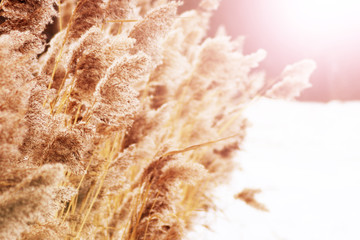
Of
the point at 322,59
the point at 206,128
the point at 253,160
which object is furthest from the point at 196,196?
the point at 322,59

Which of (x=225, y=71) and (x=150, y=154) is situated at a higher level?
(x=225, y=71)

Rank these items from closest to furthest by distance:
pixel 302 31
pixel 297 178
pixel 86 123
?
pixel 86 123 < pixel 297 178 < pixel 302 31

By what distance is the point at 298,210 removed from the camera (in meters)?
3.13

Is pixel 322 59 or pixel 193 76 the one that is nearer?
pixel 193 76

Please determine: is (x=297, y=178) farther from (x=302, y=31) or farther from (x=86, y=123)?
(x=302, y=31)

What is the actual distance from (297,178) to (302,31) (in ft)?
15.2

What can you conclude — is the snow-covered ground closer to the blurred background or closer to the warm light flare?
the blurred background

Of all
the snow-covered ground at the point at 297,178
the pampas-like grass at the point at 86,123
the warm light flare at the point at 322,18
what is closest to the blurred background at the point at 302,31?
the warm light flare at the point at 322,18

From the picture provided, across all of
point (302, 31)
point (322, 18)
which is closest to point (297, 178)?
point (302, 31)

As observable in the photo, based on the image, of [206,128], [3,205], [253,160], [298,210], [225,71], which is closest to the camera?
[3,205]

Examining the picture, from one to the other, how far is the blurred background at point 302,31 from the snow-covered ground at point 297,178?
4.19 ft

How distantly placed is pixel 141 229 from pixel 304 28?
7577 mm

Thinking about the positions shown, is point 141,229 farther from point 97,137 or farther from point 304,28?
point 304,28

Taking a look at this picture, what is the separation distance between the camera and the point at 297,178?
14.0 feet
